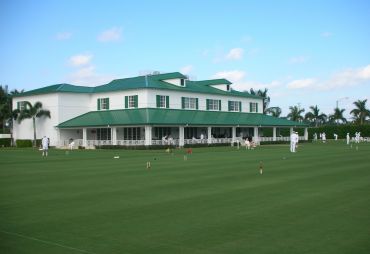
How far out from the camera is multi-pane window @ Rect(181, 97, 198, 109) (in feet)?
189

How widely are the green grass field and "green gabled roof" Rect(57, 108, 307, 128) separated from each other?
3288 cm

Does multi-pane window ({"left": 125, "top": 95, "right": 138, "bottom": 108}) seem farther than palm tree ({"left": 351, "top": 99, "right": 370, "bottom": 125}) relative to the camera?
No

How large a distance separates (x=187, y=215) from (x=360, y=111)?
91650 mm

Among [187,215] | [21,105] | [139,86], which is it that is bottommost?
[187,215]

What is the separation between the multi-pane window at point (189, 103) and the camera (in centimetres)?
5750

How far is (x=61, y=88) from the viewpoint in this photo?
57.7 meters

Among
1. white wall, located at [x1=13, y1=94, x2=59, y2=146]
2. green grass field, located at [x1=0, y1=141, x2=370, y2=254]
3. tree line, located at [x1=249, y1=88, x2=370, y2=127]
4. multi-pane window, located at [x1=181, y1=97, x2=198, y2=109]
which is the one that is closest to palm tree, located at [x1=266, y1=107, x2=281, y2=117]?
tree line, located at [x1=249, y1=88, x2=370, y2=127]

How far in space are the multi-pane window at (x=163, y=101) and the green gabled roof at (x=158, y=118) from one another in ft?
2.32

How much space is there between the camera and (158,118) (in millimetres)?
50031

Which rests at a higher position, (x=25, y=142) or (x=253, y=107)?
(x=253, y=107)

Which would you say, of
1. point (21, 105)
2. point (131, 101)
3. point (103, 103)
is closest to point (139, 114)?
point (131, 101)

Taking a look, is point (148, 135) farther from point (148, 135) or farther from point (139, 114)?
point (139, 114)

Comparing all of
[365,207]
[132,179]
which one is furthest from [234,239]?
[132,179]

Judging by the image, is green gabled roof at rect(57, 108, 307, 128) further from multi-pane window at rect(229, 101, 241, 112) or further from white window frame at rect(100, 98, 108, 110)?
multi-pane window at rect(229, 101, 241, 112)
